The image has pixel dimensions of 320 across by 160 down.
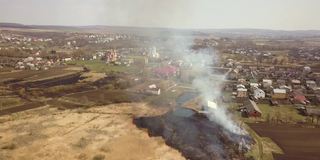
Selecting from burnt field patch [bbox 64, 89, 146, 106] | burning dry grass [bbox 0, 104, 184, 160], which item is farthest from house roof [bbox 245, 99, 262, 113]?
burnt field patch [bbox 64, 89, 146, 106]

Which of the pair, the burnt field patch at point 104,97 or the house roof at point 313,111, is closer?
the house roof at point 313,111

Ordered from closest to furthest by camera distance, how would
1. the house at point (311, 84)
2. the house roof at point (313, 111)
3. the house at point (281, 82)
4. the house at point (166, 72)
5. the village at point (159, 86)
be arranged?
the house roof at point (313, 111) → the village at point (159, 86) → the house at point (311, 84) → the house at point (281, 82) → the house at point (166, 72)

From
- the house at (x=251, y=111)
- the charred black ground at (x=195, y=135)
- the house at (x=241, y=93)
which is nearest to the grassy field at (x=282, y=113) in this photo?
the house at (x=251, y=111)

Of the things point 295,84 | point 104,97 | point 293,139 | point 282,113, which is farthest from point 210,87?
point 293,139

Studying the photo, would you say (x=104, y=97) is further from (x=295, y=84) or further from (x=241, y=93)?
(x=295, y=84)

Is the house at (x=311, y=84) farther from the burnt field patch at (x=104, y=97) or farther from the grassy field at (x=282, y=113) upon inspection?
the burnt field patch at (x=104, y=97)
